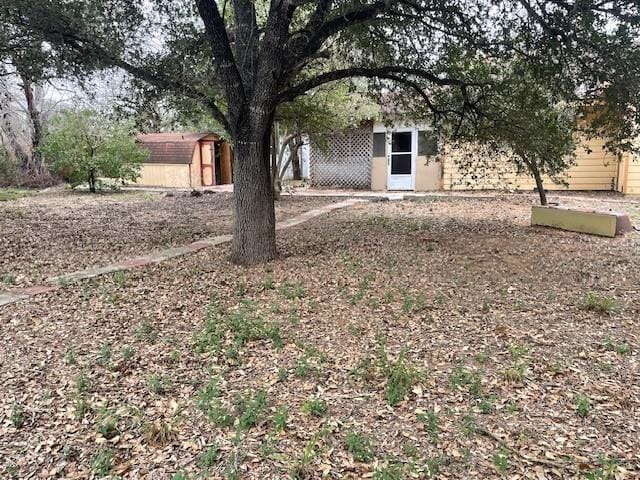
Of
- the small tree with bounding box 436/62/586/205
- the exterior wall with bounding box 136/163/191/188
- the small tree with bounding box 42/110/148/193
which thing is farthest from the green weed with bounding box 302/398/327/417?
the exterior wall with bounding box 136/163/191/188

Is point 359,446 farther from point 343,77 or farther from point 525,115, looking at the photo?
point 525,115

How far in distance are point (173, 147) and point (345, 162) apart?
7.41m

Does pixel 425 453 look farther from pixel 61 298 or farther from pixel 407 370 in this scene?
pixel 61 298

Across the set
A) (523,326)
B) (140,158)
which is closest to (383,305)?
(523,326)

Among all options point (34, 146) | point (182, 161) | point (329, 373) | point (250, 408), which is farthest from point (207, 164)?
point (250, 408)

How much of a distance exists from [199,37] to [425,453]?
6113mm

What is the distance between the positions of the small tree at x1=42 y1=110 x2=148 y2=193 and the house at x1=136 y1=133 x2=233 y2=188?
3.68m

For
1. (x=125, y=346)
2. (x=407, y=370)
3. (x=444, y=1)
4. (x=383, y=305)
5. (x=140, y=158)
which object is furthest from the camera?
(x=140, y=158)

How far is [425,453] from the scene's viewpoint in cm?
233

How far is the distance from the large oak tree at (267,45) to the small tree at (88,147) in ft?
29.9

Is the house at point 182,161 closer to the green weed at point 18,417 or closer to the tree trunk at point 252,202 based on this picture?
the tree trunk at point 252,202

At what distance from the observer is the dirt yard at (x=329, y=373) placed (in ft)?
7.64

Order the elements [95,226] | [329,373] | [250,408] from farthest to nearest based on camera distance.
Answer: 1. [95,226]
2. [329,373]
3. [250,408]

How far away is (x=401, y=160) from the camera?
16.3 meters
